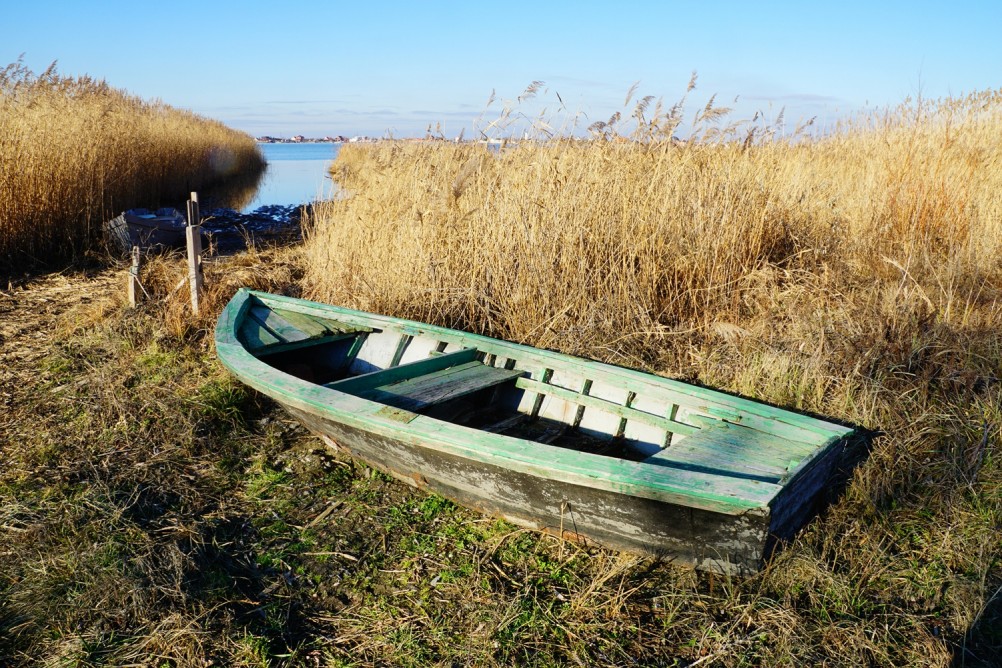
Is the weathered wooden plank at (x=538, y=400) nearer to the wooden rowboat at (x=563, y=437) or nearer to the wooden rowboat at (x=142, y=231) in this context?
the wooden rowboat at (x=563, y=437)

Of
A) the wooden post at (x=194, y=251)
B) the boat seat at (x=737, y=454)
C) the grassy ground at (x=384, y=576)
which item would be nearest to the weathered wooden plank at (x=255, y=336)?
the grassy ground at (x=384, y=576)

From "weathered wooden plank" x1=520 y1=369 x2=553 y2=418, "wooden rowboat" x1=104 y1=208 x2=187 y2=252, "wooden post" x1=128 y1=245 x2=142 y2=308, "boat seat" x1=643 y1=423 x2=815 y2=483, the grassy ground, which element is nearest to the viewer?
the grassy ground

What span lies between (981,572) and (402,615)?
2.05m

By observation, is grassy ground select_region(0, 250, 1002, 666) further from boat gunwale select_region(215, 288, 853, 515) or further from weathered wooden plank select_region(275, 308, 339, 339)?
weathered wooden plank select_region(275, 308, 339, 339)

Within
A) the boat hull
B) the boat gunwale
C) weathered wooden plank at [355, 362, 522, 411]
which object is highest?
the boat gunwale

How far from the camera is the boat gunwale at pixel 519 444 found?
222 cm

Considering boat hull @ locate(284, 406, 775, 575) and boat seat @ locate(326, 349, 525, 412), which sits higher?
boat seat @ locate(326, 349, 525, 412)

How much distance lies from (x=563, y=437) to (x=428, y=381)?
2.34 feet

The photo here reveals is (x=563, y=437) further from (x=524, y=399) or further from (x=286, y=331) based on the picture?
(x=286, y=331)

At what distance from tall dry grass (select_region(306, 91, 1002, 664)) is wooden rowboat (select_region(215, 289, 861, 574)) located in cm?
29

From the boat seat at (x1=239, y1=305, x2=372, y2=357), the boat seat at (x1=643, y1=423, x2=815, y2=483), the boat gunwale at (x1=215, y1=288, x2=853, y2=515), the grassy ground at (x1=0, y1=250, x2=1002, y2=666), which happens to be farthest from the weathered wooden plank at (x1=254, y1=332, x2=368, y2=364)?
the boat seat at (x1=643, y1=423, x2=815, y2=483)

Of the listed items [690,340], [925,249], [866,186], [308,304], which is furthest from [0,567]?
[866,186]

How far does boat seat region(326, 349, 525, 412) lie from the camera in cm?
326

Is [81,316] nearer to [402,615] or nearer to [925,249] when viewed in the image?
[402,615]
